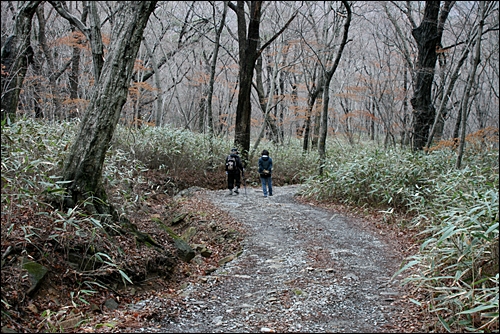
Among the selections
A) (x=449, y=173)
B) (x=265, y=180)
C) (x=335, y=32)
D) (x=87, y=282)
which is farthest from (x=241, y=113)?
(x=87, y=282)

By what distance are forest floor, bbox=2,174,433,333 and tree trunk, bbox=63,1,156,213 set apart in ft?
3.98

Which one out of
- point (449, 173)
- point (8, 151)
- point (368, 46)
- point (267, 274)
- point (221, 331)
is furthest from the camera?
point (368, 46)

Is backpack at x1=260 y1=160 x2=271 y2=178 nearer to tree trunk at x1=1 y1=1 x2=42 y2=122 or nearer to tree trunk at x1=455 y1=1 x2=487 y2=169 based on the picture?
tree trunk at x1=455 y1=1 x2=487 y2=169

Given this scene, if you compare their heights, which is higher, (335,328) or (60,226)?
(60,226)

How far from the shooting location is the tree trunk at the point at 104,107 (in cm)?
481

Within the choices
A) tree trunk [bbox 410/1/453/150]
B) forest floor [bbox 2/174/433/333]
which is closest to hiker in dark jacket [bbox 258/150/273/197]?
forest floor [bbox 2/174/433/333]

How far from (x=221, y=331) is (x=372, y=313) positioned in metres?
1.50

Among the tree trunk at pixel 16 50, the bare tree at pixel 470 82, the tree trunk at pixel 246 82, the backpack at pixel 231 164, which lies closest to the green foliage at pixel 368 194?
the bare tree at pixel 470 82

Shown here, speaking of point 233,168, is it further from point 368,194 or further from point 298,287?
point 298,287

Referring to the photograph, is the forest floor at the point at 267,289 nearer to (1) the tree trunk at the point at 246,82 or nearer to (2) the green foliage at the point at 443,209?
(2) the green foliage at the point at 443,209

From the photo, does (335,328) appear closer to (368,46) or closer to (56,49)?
(56,49)

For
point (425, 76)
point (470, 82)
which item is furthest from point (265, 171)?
point (470, 82)

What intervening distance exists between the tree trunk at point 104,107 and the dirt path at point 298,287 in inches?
74.4

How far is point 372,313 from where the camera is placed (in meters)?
3.79
